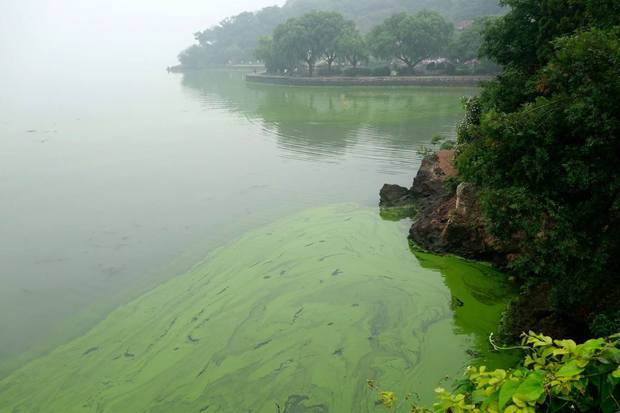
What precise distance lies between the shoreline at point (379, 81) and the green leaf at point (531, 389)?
3493 cm

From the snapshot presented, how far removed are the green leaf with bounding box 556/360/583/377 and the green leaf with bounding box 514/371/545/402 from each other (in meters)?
0.07

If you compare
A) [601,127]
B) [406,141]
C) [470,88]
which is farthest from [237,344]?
[470,88]

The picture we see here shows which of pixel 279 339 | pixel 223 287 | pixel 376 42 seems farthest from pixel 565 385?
pixel 376 42

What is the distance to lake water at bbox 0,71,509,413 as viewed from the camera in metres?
5.61

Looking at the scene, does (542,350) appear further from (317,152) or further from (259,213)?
(317,152)

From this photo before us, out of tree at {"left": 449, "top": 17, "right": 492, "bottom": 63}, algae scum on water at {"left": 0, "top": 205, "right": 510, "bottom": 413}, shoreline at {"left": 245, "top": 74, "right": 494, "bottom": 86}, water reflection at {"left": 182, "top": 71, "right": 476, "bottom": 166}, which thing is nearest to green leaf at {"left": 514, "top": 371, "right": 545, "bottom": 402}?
algae scum on water at {"left": 0, "top": 205, "right": 510, "bottom": 413}

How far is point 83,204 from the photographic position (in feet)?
41.6

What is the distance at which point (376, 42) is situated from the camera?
42.3m

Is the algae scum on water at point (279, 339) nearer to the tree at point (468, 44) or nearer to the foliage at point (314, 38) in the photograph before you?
the tree at point (468, 44)

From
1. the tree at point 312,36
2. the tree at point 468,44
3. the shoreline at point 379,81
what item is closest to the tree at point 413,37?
the tree at point 468,44

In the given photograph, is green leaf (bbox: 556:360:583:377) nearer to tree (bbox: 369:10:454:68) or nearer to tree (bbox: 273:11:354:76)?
tree (bbox: 369:10:454:68)

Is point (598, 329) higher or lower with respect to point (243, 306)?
higher

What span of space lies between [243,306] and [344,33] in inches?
1662

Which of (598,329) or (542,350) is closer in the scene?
(542,350)
